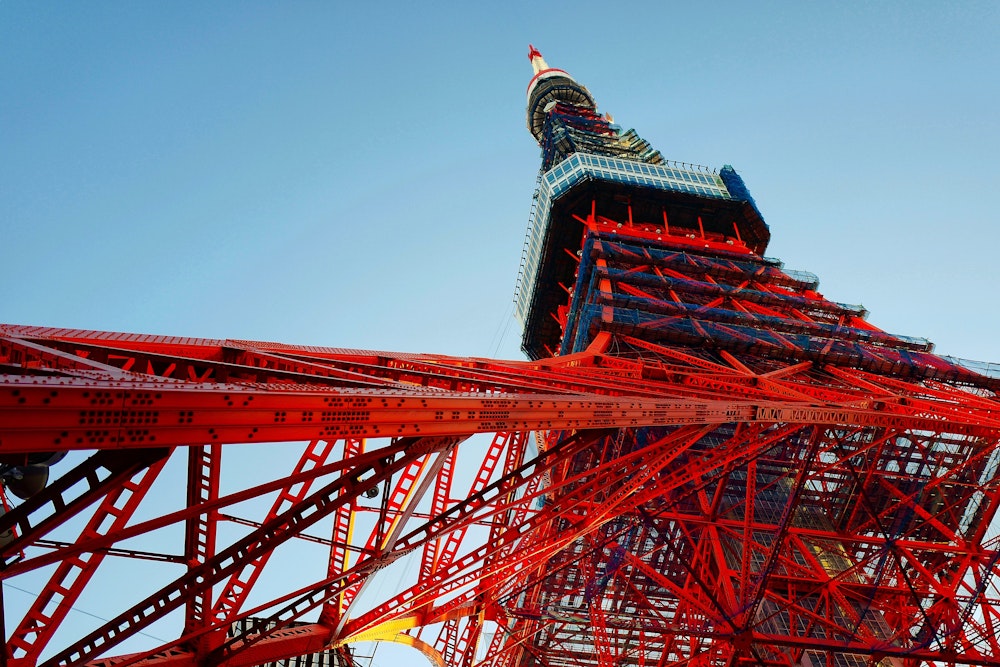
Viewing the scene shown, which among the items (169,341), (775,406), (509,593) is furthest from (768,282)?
(169,341)

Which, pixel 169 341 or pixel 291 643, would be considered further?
pixel 291 643

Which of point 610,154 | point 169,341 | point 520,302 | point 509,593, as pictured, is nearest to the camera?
point 169,341

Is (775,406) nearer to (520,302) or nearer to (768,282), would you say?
(768,282)

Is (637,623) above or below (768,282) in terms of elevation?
below

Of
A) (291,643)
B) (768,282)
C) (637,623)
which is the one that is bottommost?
(637,623)

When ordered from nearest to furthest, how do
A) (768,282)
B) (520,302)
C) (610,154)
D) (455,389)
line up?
(455,389), (768,282), (520,302), (610,154)

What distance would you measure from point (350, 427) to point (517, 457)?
12.1 metres

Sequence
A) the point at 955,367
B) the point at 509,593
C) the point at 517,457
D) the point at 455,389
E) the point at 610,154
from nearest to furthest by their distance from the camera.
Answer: the point at 455,389 < the point at 517,457 < the point at 509,593 < the point at 955,367 < the point at 610,154

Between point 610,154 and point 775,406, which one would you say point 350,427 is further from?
point 610,154

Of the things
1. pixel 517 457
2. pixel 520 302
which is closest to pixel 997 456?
pixel 517 457

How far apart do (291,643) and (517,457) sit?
803 cm

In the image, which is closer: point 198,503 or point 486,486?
point 198,503

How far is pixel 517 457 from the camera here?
1730 centimetres

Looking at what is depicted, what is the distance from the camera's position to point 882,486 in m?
21.8
